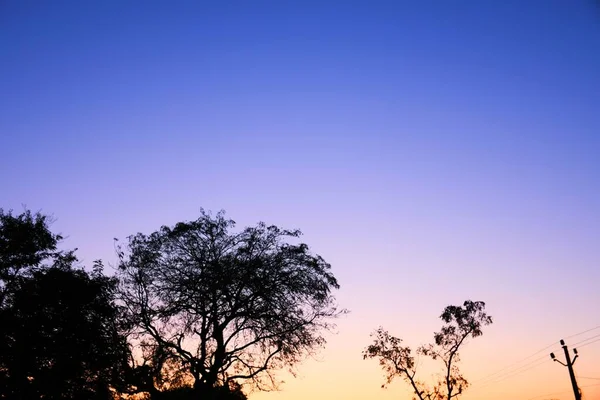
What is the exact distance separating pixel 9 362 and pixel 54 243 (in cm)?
764

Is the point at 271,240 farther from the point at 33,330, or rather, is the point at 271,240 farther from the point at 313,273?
the point at 33,330

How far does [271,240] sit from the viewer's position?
3153 centimetres

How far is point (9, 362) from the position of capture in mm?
20797

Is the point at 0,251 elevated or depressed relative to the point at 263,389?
elevated

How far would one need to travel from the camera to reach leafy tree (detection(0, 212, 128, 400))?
21.0 meters

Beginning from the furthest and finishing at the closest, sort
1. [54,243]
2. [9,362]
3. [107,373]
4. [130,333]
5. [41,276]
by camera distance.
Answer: [130,333] < [54,243] < [107,373] < [41,276] < [9,362]

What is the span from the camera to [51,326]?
21750mm

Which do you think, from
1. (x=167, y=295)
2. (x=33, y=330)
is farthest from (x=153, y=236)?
(x=33, y=330)

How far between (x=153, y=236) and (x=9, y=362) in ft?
37.8

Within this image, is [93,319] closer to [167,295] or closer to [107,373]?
[107,373]

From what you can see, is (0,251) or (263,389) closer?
(0,251)

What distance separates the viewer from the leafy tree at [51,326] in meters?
21.0

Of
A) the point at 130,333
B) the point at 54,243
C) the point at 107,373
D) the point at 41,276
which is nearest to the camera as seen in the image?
the point at 41,276

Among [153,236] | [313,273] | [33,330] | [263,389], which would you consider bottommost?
[263,389]
